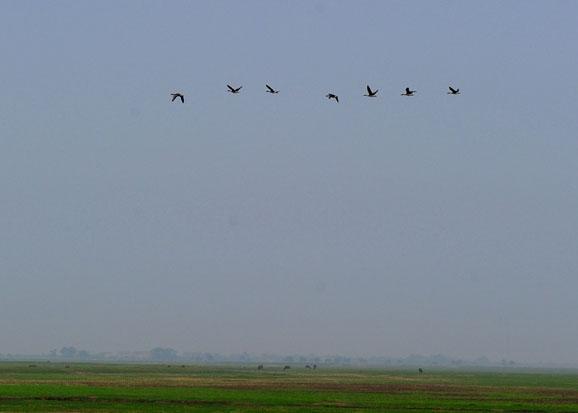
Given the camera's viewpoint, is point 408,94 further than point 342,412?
No

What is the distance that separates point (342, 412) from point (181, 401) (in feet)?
45.3

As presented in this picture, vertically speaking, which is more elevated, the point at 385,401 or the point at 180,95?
the point at 180,95

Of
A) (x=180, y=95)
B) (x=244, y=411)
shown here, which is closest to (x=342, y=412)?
(x=244, y=411)

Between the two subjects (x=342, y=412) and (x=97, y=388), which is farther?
(x=97, y=388)

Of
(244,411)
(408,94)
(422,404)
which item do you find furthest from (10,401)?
(408,94)

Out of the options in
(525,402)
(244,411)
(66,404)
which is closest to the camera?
(244,411)

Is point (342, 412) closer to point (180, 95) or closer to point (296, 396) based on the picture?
point (296, 396)

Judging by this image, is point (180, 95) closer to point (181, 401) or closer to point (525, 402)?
point (181, 401)

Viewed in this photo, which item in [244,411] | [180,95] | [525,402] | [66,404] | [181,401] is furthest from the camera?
[525,402]

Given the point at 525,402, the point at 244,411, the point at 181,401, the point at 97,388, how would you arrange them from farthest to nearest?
the point at 97,388 → the point at 525,402 → the point at 181,401 → the point at 244,411

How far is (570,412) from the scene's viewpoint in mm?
61500

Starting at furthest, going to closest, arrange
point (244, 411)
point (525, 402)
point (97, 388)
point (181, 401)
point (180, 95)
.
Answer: point (97, 388) < point (525, 402) < point (181, 401) < point (244, 411) < point (180, 95)

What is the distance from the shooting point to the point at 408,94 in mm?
44188

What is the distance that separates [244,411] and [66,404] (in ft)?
A: 43.8
